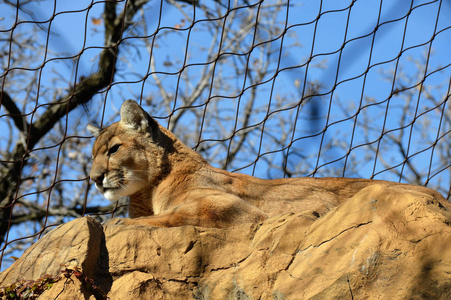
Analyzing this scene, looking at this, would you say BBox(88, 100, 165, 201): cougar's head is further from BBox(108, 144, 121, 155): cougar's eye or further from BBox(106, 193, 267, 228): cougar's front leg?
BBox(106, 193, 267, 228): cougar's front leg

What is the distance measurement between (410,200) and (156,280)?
4.08 ft

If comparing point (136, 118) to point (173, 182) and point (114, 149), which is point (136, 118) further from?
point (173, 182)

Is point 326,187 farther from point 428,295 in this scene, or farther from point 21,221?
point 21,221

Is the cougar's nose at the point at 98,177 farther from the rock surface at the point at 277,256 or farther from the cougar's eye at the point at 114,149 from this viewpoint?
the rock surface at the point at 277,256

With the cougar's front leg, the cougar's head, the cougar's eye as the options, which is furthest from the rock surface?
the cougar's eye

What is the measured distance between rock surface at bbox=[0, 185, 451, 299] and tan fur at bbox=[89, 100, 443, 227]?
2.92ft

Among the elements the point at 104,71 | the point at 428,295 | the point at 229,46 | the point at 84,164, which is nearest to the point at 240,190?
the point at 428,295

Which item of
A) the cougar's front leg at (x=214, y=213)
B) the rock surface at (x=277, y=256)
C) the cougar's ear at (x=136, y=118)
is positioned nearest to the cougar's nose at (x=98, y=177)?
the cougar's ear at (x=136, y=118)

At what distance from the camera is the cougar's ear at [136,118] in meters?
5.18

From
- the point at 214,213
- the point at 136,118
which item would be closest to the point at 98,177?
the point at 136,118

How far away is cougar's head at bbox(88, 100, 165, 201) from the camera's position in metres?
4.95

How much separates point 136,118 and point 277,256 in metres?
2.41

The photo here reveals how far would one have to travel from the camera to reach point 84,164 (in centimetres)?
950

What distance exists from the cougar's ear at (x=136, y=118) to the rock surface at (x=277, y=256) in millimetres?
1838
